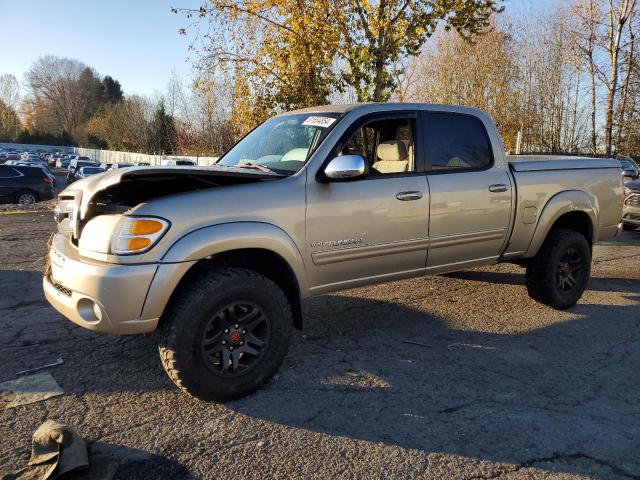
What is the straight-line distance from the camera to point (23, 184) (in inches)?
714

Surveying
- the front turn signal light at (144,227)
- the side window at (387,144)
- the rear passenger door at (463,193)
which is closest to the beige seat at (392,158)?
the side window at (387,144)

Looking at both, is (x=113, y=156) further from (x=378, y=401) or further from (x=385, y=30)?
(x=378, y=401)

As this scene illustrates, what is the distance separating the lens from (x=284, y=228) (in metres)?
3.57

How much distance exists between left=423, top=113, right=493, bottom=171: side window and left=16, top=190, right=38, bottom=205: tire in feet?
57.5

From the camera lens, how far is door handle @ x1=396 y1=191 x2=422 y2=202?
13.5 ft

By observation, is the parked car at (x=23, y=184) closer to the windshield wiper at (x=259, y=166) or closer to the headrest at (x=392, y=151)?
the windshield wiper at (x=259, y=166)

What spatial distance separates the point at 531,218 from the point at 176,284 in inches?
138

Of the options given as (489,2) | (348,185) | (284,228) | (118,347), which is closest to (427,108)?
(348,185)

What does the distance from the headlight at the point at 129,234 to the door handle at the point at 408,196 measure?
72.7 inches

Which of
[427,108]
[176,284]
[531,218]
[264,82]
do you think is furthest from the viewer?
[264,82]

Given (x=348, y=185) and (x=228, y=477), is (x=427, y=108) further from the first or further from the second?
(x=228, y=477)

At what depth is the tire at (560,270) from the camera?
5305 mm

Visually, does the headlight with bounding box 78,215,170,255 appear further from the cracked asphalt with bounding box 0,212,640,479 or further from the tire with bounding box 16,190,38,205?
the tire with bounding box 16,190,38,205

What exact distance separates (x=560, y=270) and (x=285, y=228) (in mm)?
3343
